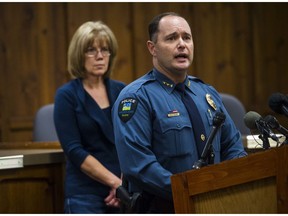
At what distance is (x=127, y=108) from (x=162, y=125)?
0.16 m

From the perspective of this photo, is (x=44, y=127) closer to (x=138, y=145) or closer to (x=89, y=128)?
(x=89, y=128)

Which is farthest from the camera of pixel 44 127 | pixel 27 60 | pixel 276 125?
pixel 27 60

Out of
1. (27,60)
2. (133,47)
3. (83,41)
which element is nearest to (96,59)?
(83,41)

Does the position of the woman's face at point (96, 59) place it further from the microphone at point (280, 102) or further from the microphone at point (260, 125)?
the microphone at point (280, 102)

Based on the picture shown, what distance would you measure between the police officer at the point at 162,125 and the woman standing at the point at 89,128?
27.8 inches

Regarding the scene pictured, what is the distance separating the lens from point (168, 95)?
2.74 m

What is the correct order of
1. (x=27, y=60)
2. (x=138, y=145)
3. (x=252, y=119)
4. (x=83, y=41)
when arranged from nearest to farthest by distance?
(x=252, y=119), (x=138, y=145), (x=83, y=41), (x=27, y=60)

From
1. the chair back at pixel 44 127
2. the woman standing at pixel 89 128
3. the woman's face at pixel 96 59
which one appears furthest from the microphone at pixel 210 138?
the chair back at pixel 44 127

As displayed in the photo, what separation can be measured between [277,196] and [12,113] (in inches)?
153

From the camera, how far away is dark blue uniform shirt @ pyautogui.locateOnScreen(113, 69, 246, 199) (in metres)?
2.55

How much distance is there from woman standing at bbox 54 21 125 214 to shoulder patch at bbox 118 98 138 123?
2.48ft

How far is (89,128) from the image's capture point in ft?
11.3

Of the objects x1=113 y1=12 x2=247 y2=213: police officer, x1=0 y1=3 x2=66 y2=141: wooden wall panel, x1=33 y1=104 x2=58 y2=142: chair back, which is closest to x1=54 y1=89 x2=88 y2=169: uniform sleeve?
x1=113 y1=12 x2=247 y2=213: police officer

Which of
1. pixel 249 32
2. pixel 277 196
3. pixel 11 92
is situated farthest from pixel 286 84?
pixel 277 196
